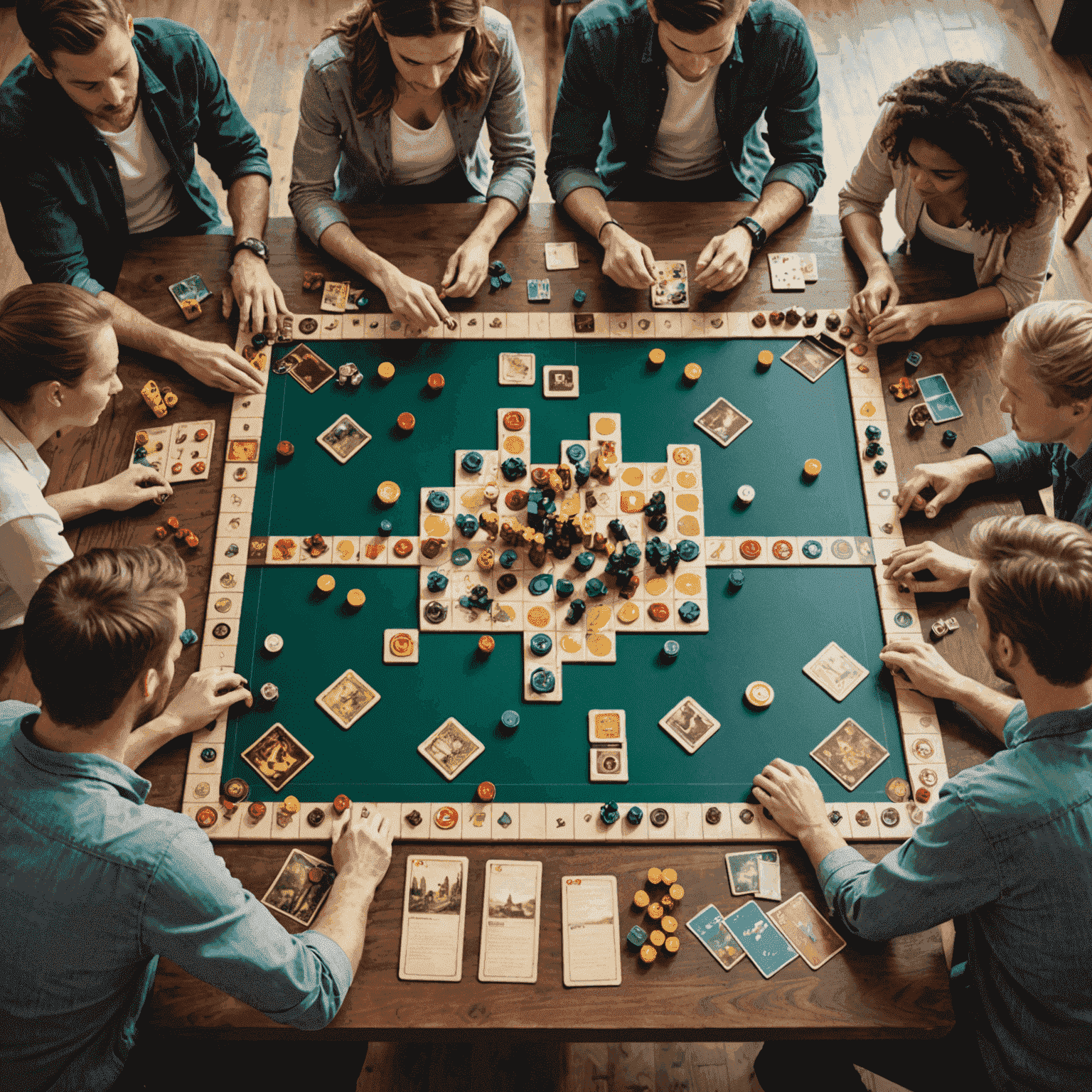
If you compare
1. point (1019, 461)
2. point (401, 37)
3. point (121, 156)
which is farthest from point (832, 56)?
point (121, 156)

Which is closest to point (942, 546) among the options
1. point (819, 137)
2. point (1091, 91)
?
point (819, 137)

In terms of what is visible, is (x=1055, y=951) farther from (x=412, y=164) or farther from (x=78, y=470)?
(x=412, y=164)

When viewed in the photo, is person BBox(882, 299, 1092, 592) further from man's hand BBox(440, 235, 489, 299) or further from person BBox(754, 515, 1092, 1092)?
man's hand BBox(440, 235, 489, 299)

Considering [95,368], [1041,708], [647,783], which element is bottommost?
[647,783]

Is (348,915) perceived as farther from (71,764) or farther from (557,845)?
(71,764)

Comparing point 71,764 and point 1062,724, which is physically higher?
point 1062,724

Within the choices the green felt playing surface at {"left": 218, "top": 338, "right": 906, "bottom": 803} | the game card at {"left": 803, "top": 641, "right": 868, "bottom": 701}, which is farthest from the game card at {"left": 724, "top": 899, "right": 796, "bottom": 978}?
the game card at {"left": 803, "top": 641, "right": 868, "bottom": 701}
